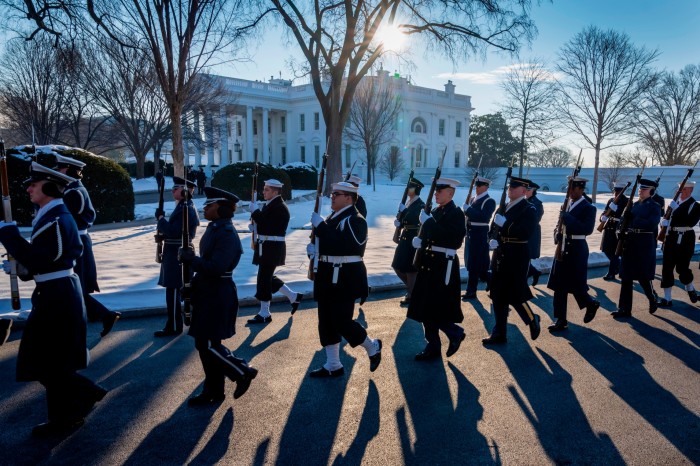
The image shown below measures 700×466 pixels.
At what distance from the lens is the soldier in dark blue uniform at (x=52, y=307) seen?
378cm

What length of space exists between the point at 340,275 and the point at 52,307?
2.40 meters

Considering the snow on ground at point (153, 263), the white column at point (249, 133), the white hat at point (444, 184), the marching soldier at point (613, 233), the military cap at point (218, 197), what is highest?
the white column at point (249, 133)

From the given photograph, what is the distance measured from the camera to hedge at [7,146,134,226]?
13.8 meters

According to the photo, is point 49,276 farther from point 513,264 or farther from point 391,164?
point 391,164

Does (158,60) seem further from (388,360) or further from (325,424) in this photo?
(325,424)

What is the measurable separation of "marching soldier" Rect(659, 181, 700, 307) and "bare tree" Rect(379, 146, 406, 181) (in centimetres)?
3412

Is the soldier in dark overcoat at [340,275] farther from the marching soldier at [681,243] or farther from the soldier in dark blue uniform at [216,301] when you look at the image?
the marching soldier at [681,243]

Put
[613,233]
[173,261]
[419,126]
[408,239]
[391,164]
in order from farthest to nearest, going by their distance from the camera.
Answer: [419,126], [391,164], [613,233], [408,239], [173,261]

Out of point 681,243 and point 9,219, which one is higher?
point 9,219

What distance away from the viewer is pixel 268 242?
6953 mm

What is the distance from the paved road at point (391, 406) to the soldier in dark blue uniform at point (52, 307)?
0.30m

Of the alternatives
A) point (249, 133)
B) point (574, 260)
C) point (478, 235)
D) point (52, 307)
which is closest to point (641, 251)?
point (574, 260)

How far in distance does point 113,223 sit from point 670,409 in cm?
1518

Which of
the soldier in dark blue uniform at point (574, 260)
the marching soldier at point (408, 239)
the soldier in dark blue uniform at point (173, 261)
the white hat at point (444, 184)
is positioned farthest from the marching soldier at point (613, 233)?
the soldier in dark blue uniform at point (173, 261)
